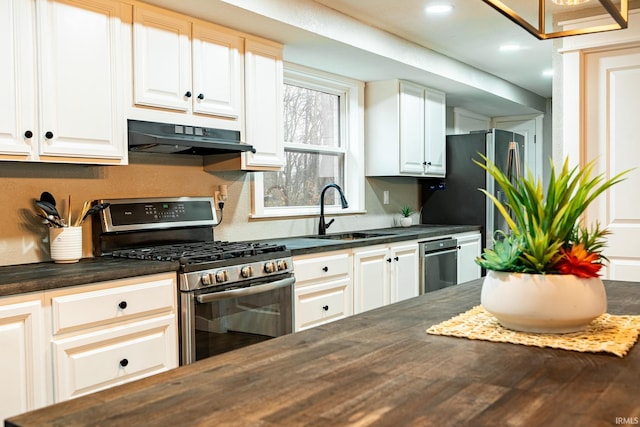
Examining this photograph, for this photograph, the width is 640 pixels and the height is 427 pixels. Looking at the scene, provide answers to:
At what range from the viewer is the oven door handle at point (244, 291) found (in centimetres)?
283

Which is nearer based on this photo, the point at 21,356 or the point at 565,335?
the point at 565,335

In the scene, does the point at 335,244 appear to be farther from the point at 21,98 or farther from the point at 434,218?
the point at 434,218

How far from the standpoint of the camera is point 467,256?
546 centimetres

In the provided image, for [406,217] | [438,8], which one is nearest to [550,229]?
[438,8]

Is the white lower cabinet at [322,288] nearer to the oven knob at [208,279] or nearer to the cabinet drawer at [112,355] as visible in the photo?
the oven knob at [208,279]

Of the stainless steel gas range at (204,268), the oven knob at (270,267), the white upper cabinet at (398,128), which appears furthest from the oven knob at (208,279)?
the white upper cabinet at (398,128)

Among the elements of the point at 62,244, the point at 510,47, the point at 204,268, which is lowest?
the point at 204,268

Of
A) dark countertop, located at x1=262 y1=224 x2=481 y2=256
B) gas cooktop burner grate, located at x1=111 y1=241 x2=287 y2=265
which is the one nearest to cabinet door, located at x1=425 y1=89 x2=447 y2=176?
dark countertop, located at x1=262 y1=224 x2=481 y2=256

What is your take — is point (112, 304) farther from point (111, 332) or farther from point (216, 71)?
point (216, 71)

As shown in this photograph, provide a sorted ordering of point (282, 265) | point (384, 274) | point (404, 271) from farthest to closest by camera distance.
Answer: point (404, 271), point (384, 274), point (282, 265)

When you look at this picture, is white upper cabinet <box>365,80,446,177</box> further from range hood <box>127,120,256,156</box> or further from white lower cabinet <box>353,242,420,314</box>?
range hood <box>127,120,256,156</box>

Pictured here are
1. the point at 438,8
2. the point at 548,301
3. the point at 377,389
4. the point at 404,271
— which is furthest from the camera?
the point at 404,271

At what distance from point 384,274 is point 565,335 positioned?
2.94 m

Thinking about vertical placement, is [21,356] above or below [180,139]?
below
